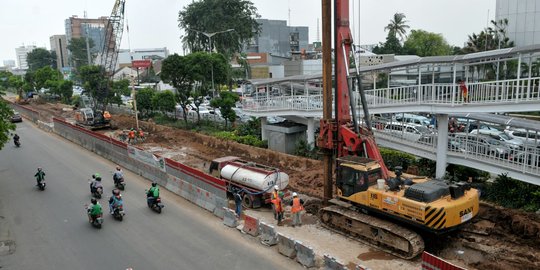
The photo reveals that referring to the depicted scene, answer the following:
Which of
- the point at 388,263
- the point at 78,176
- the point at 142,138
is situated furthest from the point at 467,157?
the point at 142,138

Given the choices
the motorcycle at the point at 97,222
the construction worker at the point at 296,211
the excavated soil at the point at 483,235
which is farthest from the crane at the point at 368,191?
the motorcycle at the point at 97,222

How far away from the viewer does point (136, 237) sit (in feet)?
51.1

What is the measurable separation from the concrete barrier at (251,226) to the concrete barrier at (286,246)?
1.69m

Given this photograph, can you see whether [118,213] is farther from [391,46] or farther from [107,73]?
[391,46]

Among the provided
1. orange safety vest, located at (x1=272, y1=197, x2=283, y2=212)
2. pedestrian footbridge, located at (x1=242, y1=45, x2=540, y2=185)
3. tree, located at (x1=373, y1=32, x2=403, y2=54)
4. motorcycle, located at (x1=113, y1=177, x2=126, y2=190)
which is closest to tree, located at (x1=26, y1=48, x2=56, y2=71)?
tree, located at (x1=373, y1=32, x2=403, y2=54)

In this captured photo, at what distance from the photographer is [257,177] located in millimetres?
18031

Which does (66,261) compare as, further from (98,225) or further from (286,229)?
(286,229)

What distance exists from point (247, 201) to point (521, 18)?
4866 centimetres

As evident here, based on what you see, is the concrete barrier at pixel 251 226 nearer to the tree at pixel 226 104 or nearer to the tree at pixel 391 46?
the tree at pixel 226 104

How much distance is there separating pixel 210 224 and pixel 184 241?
5.91ft

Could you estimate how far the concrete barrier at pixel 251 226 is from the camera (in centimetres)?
1539

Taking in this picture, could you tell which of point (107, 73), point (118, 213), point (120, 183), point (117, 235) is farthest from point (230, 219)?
point (107, 73)

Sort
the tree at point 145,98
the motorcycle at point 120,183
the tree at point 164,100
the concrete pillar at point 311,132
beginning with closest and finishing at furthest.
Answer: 1. the motorcycle at point 120,183
2. the concrete pillar at point 311,132
3. the tree at point 164,100
4. the tree at point 145,98

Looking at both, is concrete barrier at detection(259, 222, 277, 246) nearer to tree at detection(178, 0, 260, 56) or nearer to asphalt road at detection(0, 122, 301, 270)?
asphalt road at detection(0, 122, 301, 270)
